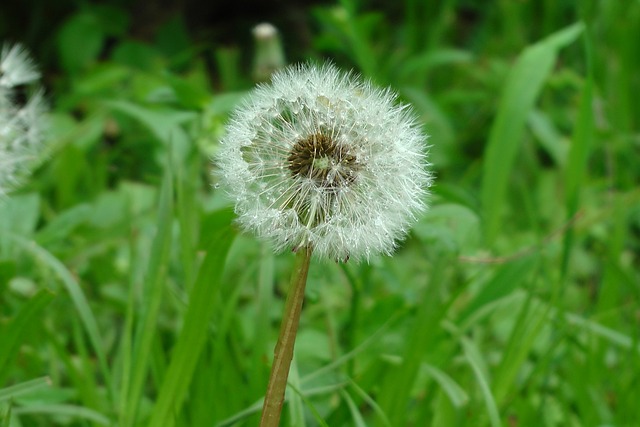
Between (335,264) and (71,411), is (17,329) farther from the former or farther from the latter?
(335,264)

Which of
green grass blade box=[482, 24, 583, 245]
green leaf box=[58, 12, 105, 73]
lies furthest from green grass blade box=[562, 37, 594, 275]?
green leaf box=[58, 12, 105, 73]

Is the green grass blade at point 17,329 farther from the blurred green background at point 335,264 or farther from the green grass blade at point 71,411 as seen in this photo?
the green grass blade at point 71,411

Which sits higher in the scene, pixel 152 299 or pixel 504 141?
pixel 504 141

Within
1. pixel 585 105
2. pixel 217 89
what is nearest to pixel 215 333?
pixel 585 105

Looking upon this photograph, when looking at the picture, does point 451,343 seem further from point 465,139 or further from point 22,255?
point 465,139

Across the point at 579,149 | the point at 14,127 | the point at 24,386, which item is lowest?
the point at 24,386

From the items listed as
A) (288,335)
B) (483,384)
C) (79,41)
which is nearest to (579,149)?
(483,384)
